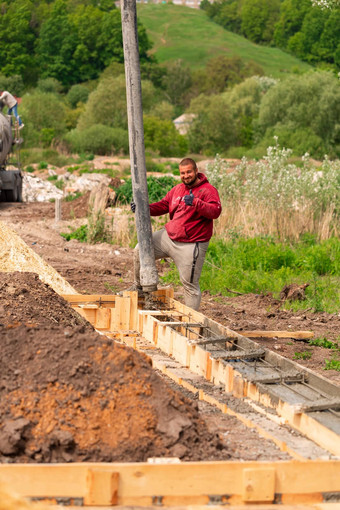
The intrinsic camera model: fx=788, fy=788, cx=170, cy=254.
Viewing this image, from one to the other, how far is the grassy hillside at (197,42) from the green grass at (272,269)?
320 ft

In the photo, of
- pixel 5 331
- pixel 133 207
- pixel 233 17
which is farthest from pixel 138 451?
pixel 233 17

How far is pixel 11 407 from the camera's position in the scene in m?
4.20

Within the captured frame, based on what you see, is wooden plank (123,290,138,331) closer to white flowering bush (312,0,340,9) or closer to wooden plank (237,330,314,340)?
wooden plank (237,330,314,340)

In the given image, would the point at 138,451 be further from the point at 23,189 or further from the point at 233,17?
the point at 233,17

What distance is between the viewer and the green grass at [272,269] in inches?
404

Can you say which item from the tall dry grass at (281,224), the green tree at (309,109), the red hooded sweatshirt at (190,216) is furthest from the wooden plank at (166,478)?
the green tree at (309,109)

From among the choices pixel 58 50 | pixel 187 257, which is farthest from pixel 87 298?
pixel 58 50

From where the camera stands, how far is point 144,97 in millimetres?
58281

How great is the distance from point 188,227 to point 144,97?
52.0 metres

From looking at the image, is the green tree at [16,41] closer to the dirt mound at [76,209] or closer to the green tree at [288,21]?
the green tree at [288,21]

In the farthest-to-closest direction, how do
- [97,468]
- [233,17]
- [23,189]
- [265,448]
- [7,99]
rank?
1. [233,17]
2. [23,189]
3. [7,99]
4. [265,448]
5. [97,468]

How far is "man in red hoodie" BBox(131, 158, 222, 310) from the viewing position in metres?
7.41

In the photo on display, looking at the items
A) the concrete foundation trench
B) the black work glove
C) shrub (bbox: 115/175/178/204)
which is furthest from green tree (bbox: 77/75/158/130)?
the concrete foundation trench

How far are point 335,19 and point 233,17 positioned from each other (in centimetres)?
5216
